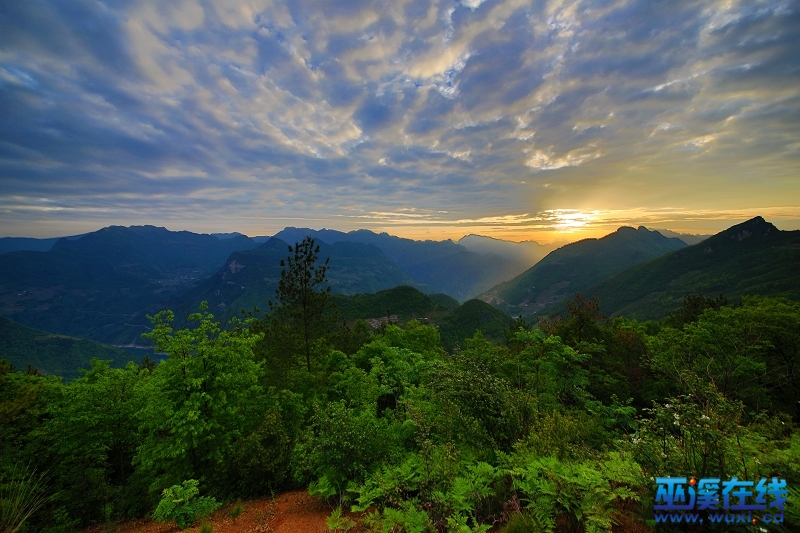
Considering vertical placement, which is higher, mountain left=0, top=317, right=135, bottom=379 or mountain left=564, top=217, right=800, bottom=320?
mountain left=564, top=217, right=800, bottom=320

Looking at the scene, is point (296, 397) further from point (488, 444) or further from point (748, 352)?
point (748, 352)

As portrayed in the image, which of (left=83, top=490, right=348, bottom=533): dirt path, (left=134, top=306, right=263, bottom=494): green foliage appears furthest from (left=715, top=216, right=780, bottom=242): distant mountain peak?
(left=134, top=306, right=263, bottom=494): green foliage

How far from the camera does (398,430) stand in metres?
9.95

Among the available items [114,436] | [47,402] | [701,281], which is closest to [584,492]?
[114,436]

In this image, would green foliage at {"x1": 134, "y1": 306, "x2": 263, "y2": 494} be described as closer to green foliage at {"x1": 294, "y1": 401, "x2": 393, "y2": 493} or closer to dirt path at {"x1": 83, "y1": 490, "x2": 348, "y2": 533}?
dirt path at {"x1": 83, "y1": 490, "x2": 348, "y2": 533}

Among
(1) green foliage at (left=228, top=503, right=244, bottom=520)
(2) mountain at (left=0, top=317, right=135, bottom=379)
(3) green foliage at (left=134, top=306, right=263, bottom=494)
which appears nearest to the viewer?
(1) green foliage at (left=228, top=503, right=244, bottom=520)

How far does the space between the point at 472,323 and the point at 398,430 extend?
137 m

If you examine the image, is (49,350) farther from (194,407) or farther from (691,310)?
(691,310)

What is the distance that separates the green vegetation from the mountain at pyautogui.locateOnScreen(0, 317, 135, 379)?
17349cm

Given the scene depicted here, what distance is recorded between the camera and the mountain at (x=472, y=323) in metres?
132

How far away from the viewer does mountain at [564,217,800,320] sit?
12962 centimetres

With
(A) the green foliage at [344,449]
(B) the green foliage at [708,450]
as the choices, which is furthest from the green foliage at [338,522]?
(B) the green foliage at [708,450]

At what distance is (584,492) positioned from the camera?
5.46 metres

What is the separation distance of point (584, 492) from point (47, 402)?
2205 centimetres
